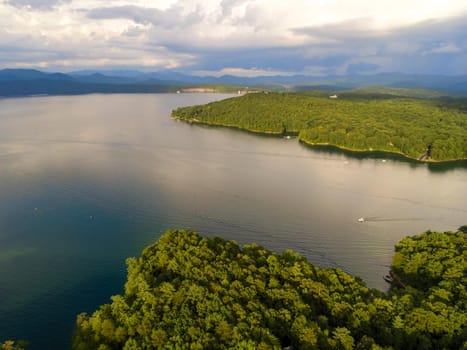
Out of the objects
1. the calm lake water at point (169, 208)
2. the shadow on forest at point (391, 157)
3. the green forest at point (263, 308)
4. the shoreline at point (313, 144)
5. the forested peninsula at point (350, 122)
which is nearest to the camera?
the green forest at point (263, 308)

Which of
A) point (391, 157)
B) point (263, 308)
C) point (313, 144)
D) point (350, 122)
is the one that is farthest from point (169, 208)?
point (350, 122)

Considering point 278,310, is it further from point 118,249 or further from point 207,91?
point 207,91

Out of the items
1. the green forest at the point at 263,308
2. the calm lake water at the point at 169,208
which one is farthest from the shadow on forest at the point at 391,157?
the green forest at the point at 263,308

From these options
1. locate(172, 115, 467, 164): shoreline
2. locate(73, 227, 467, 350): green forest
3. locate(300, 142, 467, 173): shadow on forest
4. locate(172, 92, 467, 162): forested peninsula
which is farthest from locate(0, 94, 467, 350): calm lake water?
locate(172, 92, 467, 162): forested peninsula

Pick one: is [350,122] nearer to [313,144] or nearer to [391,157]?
[313,144]

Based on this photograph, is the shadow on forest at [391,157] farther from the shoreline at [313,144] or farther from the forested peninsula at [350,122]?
the forested peninsula at [350,122]

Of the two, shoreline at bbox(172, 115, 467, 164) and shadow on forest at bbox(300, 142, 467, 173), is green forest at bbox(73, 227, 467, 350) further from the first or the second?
shoreline at bbox(172, 115, 467, 164)
